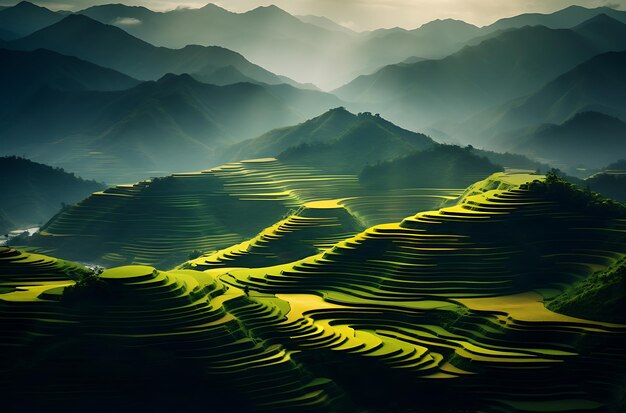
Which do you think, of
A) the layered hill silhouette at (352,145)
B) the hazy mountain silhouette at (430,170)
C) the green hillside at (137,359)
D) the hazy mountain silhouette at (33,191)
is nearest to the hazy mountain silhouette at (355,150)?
the layered hill silhouette at (352,145)

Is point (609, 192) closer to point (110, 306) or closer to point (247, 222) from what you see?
point (247, 222)

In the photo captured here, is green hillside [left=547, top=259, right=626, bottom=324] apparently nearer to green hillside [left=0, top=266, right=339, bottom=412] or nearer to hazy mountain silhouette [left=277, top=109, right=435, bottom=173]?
green hillside [left=0, top=266, right=339, bottom=412]

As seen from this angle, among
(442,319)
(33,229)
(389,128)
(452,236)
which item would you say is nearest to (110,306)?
(442,319)


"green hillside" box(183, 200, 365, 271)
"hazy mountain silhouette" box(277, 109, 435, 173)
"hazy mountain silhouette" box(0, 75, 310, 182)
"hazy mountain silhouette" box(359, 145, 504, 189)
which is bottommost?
"green hillside" box(183, 200, 365, 271)

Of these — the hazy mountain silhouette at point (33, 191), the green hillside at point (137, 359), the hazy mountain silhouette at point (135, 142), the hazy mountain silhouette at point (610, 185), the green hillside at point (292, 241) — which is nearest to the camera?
the green hillside at point (137, 359)

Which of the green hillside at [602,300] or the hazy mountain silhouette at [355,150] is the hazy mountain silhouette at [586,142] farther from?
the green hillside at [602,300]

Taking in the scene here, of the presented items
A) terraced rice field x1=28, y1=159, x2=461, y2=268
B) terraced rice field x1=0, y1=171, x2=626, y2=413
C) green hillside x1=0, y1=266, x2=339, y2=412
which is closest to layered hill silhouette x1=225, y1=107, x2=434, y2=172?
terraced rice field x1=28, y1=159, x2=461, y2=268
